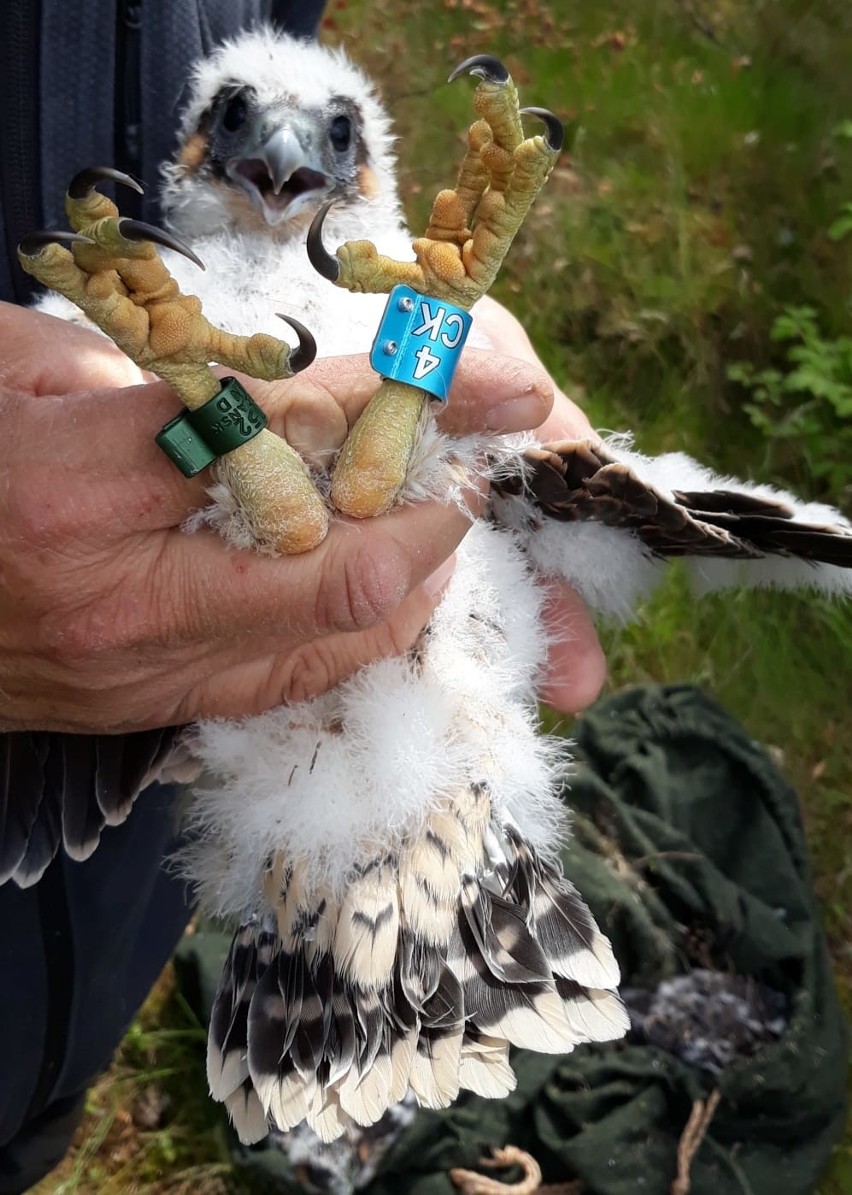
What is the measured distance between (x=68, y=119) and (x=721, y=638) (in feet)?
10.3

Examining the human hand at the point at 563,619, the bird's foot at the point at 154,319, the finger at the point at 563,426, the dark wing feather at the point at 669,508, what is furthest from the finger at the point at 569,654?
the bird's foot at the point at 154,319

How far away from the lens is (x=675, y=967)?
359 centimetres

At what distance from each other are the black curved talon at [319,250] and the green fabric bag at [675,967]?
281 cm

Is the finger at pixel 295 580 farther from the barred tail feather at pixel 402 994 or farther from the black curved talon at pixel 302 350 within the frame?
the barred tail feather at pixel 402 994

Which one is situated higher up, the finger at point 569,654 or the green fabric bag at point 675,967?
the finger at point 569,654

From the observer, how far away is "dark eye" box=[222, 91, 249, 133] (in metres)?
2.11

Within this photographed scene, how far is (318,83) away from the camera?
7.30ft

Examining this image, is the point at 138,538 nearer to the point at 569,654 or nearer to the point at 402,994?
the point at 402,994

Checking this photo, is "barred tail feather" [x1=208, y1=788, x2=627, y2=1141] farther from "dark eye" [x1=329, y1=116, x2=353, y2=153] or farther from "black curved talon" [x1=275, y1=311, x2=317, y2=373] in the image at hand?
"dark eye" [x1=329, y1=116, x2=353, y2=153]

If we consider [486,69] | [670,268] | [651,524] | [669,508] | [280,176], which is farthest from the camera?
[670,268]

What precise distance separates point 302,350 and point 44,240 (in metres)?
0.33

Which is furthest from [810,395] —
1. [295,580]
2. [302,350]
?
[302,350]

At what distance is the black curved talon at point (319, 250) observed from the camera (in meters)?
1.21

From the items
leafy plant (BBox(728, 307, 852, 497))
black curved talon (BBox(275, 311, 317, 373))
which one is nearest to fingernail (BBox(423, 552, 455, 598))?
black curved talon (BBox(275, 311, 317, 373))
